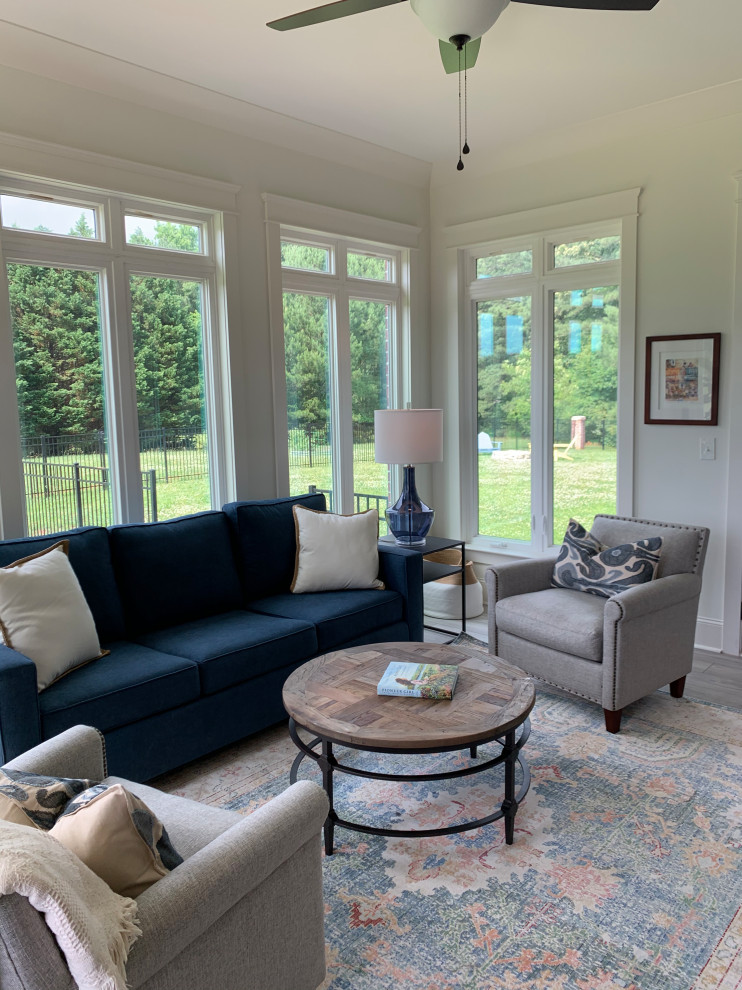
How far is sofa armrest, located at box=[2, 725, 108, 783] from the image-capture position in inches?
69.8

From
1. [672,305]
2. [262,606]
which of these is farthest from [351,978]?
[672,305]

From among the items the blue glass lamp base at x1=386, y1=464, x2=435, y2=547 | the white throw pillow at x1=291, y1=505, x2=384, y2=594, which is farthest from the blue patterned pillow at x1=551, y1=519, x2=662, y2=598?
→ the white throw pillow at x1=291, y1=505, x2=384, y2=594

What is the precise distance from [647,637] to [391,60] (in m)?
2.90

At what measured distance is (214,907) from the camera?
4.56 ft

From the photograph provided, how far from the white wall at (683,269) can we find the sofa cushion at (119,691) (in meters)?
2.89

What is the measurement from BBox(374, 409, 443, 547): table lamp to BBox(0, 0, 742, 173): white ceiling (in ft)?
5.57

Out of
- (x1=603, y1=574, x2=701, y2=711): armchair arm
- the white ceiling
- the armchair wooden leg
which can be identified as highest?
the white ceiling

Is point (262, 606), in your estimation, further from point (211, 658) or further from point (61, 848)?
point (61, 848)

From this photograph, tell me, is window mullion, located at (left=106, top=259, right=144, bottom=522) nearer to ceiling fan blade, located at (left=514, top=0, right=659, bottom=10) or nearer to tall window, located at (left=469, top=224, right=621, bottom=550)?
ceiling fan blade, located at (left=514, top=0, right=659, bottom=10)

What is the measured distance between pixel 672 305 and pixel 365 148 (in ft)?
7.00

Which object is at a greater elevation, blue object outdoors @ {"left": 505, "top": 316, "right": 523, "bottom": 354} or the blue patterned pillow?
blue object outdoors @ {"left": 505, "top": 316, "right": 523, "bottom": 354}

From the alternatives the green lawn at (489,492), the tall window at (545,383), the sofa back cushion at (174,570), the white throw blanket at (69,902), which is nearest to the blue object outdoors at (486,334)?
the tall window at (545,383)

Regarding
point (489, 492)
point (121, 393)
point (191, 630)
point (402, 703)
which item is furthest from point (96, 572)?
point (489, 492)

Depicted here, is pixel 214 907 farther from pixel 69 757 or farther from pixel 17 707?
pixel 17 707
